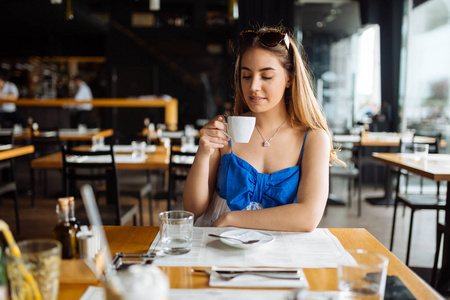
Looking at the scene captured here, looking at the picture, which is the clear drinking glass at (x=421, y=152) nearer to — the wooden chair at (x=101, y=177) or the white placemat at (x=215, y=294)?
the wooden chair at (x=101, y=177)

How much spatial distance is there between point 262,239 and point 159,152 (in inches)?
101

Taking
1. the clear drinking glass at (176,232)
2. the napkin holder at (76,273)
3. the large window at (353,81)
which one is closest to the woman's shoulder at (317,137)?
the clear drinking glass at (176,232)

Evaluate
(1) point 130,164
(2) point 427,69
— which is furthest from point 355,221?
(2) point 427,69

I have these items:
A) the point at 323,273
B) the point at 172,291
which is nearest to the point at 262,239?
the point at 323,273

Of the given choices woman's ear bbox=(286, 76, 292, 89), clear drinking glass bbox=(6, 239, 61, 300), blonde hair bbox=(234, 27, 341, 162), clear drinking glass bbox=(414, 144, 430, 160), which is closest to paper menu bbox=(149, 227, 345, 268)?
clear drinking glass bbox=(6, 239, 61, 300)

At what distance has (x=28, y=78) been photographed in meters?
12.9

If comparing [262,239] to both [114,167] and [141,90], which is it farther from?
[141,90]

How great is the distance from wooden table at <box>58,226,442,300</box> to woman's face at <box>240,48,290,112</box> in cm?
57

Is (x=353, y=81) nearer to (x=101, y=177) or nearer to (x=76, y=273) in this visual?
(x=101, y=177)

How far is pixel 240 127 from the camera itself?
1.30 m

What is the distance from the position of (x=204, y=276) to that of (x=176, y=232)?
0.23 meters

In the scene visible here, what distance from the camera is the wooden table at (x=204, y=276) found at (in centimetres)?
88

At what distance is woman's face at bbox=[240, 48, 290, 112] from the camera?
1.53 m

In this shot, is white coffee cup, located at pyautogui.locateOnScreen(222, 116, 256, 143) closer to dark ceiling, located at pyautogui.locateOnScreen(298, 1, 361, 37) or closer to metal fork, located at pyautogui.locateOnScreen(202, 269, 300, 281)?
metal fork, located at pyautogui.locateOnScreen(202, 269, 300, 281)
